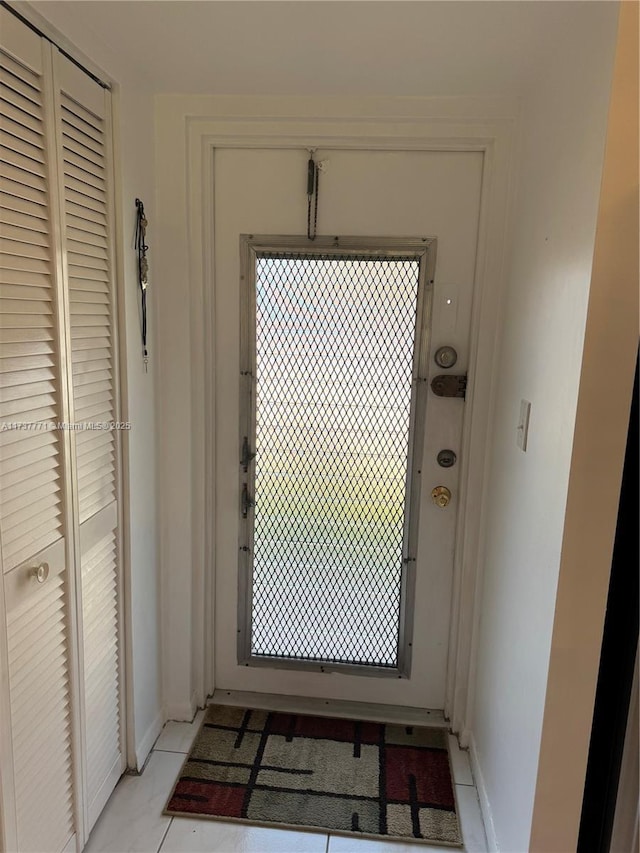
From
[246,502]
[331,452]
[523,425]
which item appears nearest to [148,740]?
[246,502]

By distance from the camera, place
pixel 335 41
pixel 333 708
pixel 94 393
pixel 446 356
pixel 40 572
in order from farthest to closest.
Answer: pixel 333 708, pixel 446 356, pixel 94 393, pixel 335 41, pixel 40 572

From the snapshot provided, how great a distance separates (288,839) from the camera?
1584 mm

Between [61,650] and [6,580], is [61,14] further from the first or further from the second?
[61,650]

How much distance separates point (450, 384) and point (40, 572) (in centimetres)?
125

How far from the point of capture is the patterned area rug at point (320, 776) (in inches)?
64.5

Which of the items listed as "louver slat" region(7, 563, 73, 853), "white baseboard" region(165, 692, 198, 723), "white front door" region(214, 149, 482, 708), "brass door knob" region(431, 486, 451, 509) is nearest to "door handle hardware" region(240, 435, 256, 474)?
"white front door" region(214, 149, 482, 708)

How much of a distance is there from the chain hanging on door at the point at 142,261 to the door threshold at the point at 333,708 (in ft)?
4.21

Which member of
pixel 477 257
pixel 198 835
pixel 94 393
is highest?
pixel 477 257

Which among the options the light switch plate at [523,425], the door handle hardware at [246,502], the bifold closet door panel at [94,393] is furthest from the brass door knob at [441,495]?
the bifold closet door panel at [94,393]

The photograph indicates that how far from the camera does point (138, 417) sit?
5.56 ft

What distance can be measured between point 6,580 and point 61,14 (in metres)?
1.17

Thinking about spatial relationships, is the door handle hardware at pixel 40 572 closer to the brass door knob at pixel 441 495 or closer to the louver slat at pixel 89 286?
the louver slat at pixel 89 286

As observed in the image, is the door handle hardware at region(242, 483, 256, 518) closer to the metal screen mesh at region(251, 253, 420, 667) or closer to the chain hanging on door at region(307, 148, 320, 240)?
the metal screen mesh at region(251, 253, 420, 667)

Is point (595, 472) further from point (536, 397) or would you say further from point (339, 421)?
point (339, 421)
